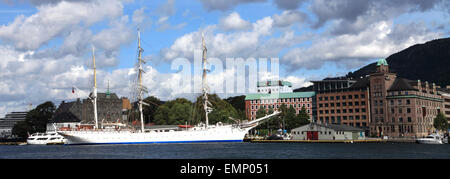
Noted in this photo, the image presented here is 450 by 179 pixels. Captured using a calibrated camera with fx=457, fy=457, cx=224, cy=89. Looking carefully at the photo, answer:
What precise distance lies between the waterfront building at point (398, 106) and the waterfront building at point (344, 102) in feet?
10.9

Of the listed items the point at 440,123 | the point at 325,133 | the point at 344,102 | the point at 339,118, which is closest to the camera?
the point at 325,133

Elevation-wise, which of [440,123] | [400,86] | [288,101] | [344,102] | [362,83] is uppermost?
[362,83]

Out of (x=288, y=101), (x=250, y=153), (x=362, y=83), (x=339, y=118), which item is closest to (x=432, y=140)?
(x=362, y=83)

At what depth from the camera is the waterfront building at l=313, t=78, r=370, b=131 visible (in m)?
152

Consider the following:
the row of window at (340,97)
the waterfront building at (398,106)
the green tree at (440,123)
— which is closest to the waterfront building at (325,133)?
the waterfront building at (398,106)

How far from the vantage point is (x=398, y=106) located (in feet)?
467

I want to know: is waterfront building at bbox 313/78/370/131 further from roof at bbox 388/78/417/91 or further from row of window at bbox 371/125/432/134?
roof at bbox 388/78/417/91

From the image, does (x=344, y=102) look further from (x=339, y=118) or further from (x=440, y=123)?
(x=440, y=123)

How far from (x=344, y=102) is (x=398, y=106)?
64.7 ft
